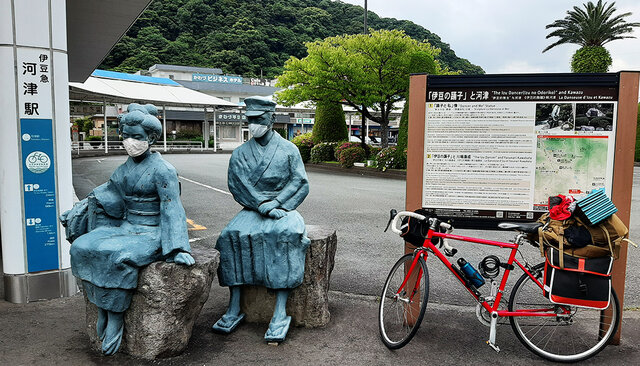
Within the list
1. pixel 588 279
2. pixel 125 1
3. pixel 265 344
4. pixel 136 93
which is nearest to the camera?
pixel 588 279

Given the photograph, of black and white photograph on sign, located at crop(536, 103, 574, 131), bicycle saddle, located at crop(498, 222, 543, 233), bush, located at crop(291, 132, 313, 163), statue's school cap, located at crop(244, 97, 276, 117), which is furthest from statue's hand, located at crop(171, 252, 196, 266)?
bush, located at crop(291, 132, 313, 163)

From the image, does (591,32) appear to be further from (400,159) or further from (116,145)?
(116,145)

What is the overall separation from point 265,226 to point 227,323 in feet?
2.76

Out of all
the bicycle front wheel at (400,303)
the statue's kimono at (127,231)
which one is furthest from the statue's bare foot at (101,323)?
the bicycle front wheel at (400,303)

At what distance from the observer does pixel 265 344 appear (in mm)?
3303

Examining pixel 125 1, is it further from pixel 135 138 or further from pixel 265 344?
pixel 265 344

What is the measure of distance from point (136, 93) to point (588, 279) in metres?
27.8

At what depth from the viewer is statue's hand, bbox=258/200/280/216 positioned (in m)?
3.44

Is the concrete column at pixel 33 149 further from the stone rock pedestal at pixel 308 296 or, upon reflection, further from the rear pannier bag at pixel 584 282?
the rear pannier bag at pixel 584 282

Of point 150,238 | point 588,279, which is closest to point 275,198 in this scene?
point 150,238

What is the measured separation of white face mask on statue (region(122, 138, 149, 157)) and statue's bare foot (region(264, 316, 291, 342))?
1581mm

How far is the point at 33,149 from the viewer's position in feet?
13.4

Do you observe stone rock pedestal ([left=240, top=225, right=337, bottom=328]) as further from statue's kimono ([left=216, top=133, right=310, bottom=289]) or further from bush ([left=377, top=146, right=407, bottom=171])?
bush ([left=377, top=146, right=407, bottom=171])

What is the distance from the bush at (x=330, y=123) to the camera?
2281 centimetres
